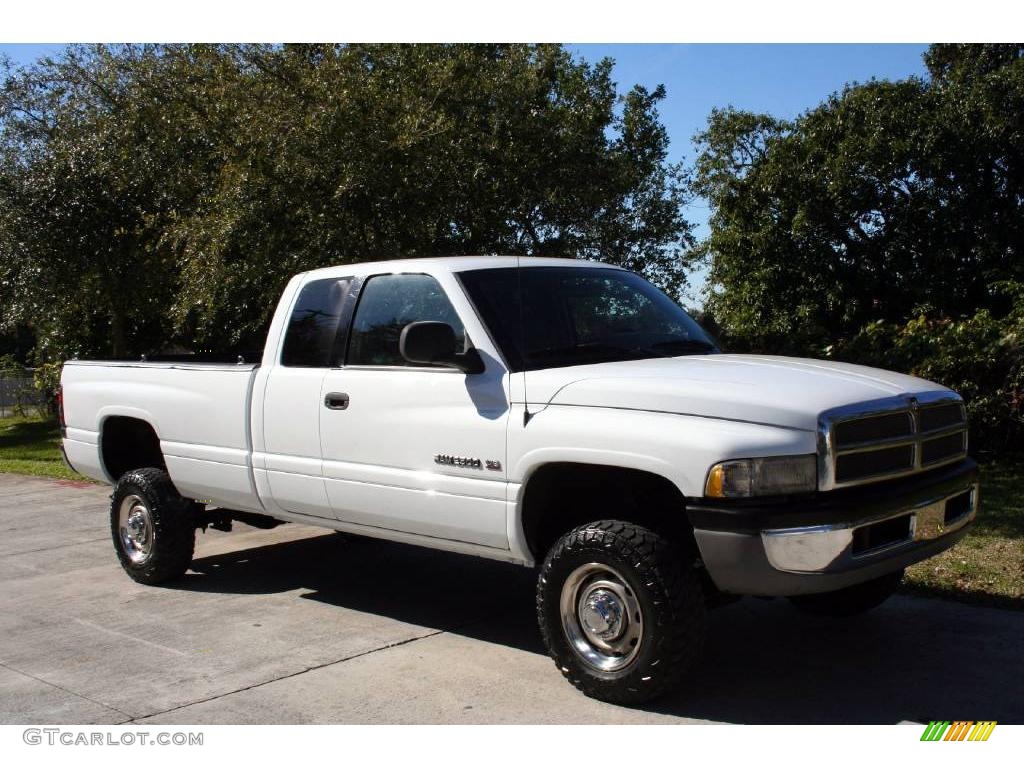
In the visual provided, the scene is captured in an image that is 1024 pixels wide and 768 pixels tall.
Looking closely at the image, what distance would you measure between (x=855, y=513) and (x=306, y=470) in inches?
123

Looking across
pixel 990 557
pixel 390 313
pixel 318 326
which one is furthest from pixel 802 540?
pixel 990 557

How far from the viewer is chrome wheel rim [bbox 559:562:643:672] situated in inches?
178

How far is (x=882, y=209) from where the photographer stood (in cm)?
1875

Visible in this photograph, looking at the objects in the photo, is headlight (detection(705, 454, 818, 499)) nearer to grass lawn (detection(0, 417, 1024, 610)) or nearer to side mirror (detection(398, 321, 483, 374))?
side mirror (detection(398, 321, 483, 374))

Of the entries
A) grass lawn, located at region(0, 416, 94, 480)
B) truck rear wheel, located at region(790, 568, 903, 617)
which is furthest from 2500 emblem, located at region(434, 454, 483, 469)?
grass lawn, located at region(0, 416, 94, 480)

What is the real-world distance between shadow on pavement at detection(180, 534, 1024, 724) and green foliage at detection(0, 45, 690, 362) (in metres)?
4.10

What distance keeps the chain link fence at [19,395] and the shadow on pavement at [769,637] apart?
73.0 ft

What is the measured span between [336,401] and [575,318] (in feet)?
4.66

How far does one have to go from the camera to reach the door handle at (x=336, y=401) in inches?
224

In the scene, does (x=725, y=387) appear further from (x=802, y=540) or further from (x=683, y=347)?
(x=683, y=347)

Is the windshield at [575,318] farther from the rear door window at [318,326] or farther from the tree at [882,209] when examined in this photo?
the tree at [882,209]

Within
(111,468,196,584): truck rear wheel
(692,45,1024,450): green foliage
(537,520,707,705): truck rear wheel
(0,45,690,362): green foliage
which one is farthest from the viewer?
(692,45,1024,450): green foliage

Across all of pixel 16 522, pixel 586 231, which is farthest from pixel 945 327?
pixel 16 522

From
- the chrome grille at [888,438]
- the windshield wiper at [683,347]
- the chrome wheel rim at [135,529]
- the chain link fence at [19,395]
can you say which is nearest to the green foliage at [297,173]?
the chrome wheel rim at [135,529]
